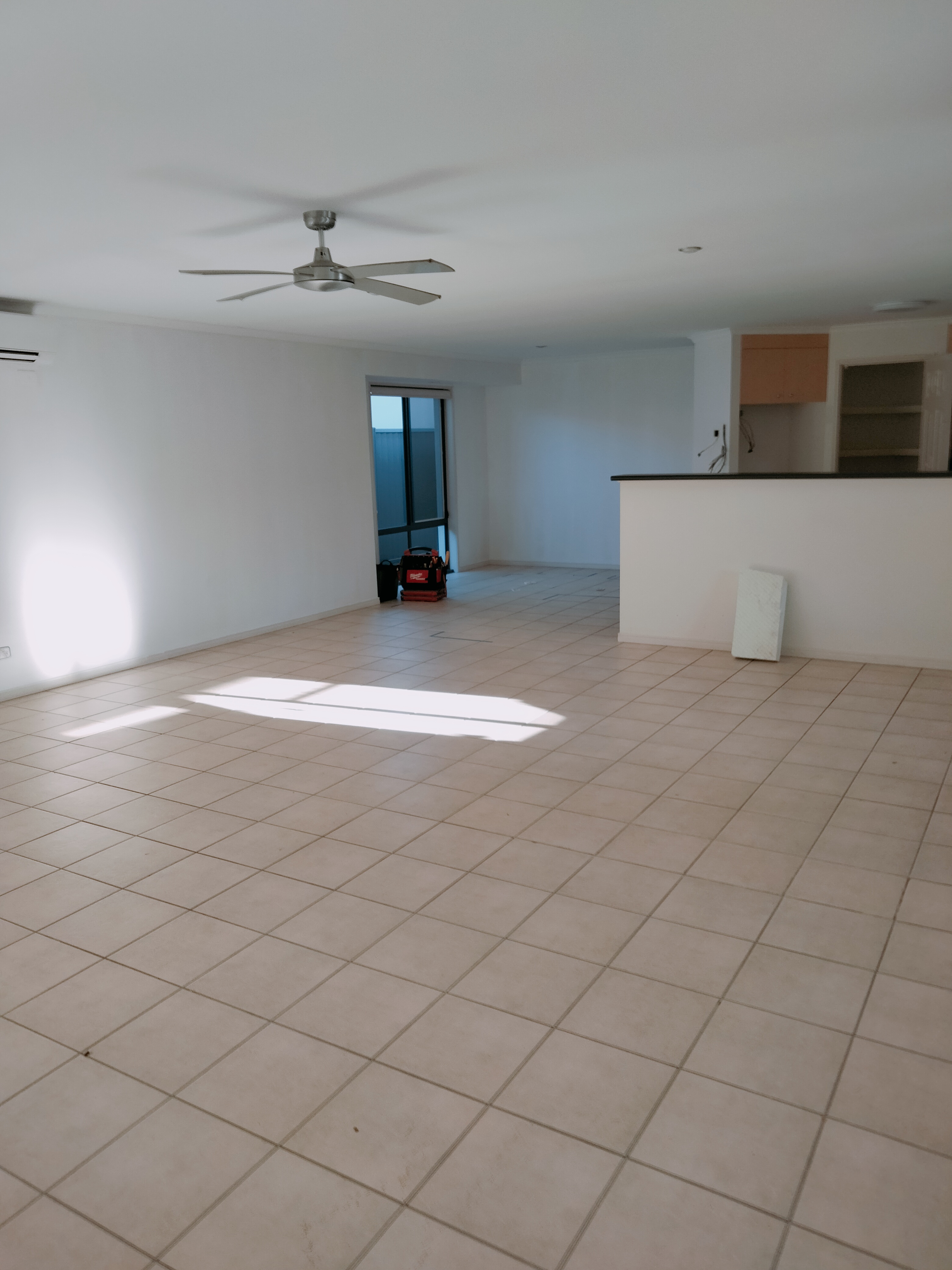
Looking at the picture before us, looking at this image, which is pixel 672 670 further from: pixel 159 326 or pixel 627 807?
pixel 159 326

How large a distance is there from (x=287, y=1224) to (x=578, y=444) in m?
9.15

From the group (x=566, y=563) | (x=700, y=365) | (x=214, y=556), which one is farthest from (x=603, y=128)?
(x=566, y=563)

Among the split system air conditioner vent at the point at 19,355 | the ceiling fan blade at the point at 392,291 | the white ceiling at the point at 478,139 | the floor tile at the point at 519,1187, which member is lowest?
the floor tile at the point at 519,1187

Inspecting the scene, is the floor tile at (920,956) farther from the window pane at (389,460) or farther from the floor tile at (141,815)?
the window pane at (389,460)

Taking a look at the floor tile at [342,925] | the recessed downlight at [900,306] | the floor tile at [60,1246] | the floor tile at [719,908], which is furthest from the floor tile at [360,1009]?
the recessed downlight at [900,306]

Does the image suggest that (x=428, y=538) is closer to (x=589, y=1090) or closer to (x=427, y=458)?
(x=427, y=458)

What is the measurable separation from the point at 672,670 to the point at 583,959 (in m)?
3.46

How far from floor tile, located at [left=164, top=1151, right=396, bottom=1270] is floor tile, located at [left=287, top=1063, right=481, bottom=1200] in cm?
4

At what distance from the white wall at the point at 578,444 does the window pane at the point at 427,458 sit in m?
0.80

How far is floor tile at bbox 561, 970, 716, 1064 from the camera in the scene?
2.29m

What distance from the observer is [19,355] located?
554cm

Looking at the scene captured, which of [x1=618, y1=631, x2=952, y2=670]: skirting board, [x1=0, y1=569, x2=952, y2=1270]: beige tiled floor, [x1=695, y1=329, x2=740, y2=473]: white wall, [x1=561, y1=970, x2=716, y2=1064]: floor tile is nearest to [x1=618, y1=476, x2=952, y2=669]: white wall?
[x1=618, y1=631, x2=952, y2=670]: skirting board

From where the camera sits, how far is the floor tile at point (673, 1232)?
1.69 meters

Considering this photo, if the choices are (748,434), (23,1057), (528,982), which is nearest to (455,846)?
(528,982)
